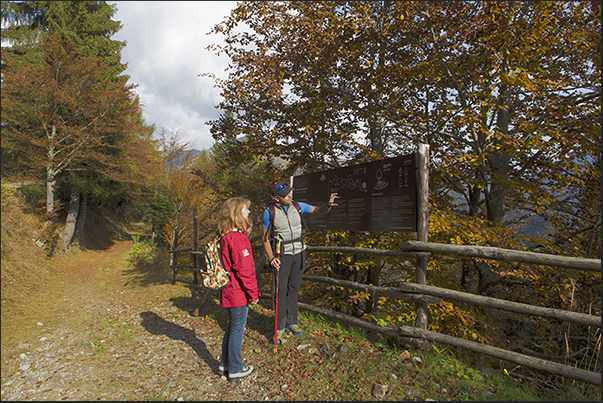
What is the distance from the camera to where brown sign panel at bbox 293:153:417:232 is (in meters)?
4.29

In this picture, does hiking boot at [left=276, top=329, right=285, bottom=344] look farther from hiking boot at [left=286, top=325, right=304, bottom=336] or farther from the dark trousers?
hiking boot at [left=286, top=325, right=304, bottom=336]

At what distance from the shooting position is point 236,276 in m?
3.57

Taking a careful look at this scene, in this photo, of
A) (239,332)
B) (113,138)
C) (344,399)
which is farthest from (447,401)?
(113,138)

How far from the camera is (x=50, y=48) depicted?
13.4 meters

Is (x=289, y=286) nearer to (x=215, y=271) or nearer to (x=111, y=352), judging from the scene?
(x=215, y=271)

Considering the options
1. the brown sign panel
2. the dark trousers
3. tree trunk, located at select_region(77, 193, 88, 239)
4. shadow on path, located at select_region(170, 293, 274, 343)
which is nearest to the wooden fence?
the brown sign panel

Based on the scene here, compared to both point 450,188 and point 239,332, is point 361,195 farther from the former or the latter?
point 450,188

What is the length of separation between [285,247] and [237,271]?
1035mm

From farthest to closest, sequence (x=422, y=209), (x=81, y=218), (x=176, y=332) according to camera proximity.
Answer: (x=81, y=218) < (x=176, y=332) < (x=422, y=209)

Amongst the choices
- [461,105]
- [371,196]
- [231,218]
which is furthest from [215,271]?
[461,105]

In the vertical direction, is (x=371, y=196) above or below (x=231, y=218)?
above

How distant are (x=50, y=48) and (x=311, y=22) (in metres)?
12.3

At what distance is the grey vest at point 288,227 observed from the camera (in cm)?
446

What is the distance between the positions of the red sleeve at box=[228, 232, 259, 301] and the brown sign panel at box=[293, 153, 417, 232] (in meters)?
1.99
